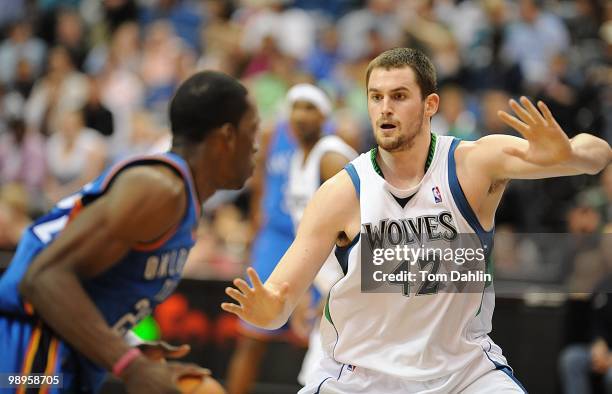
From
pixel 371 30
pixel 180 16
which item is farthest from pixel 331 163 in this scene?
pixel 180 16

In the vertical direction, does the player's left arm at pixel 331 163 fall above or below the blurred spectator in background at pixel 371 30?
below

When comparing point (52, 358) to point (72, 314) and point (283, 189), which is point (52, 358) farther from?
point (283, 189)

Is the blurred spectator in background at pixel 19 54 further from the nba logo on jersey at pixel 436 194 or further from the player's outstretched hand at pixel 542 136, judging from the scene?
the player's outstretched hand at pixel 542 136

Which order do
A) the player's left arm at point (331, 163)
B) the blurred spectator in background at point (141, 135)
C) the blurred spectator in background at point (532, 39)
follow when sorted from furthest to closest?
the blurred spectator in background at point (532, 39) → the blurred spectator in background at point (141, 135) → the player's left arm at point (331, 163)

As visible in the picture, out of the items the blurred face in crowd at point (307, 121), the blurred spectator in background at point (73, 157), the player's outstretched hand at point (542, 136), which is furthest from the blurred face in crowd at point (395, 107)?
the blurred spectator in background at point (73, 157)

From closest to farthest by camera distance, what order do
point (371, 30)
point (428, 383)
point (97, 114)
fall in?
point (428, 383), point (371, 30), point (97, 114)

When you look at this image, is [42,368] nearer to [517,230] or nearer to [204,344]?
[204,344]

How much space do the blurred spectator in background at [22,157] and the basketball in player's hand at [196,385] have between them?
8.29 m

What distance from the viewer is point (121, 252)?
4070 millimetres

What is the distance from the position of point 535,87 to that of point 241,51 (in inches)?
156

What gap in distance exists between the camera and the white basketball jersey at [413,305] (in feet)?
14.4

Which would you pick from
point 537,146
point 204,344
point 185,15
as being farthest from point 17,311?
point 185,15

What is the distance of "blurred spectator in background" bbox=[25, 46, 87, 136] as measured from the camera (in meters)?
13.1

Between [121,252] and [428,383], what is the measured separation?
1478mm
